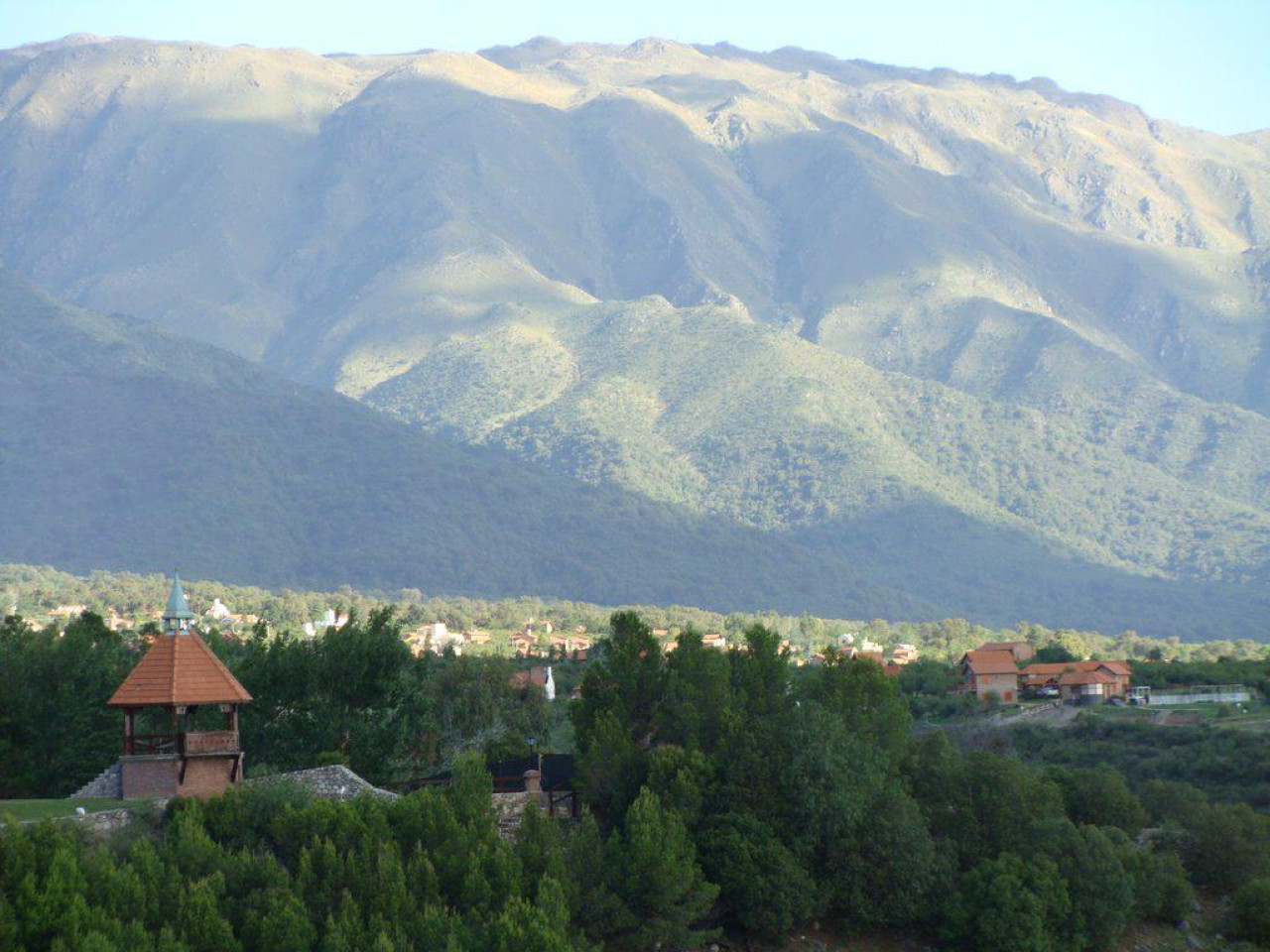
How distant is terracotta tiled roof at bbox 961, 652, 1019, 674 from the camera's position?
94.8 meters

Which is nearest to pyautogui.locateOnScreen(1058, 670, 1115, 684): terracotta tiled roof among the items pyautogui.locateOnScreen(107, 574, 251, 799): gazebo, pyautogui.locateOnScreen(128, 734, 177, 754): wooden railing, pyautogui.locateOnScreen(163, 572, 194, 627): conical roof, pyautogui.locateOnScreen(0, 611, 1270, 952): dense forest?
pyautogui.locateOnScreen(0, 611, 1270, 952): dense forest

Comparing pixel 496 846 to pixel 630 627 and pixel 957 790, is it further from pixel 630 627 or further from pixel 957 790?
pixel 957 790

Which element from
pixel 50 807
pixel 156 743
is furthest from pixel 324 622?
pixel 50 807

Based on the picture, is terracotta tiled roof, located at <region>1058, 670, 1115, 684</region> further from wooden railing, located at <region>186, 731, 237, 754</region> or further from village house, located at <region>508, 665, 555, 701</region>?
wooden railing, located at <region>186, 731, 237, 754</region>

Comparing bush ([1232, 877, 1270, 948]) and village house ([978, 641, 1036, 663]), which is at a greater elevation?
village house ([978, 641, 1036, 663])

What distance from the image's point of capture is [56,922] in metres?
34.4

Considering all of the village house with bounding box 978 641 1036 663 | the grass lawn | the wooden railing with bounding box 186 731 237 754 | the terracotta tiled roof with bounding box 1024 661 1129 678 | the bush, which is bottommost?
the bush

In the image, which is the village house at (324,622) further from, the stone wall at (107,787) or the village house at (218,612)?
the stone wall at (107,787)

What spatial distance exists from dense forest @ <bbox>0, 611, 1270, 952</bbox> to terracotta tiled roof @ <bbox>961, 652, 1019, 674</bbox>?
32.4m

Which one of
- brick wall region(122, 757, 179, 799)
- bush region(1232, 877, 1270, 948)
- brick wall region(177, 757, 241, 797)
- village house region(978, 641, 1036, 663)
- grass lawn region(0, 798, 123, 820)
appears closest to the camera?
grass lawn region(0, 798, 123, 820)

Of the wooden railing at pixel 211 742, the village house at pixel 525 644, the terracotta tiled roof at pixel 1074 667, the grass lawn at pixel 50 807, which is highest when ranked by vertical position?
the village house at pixel 525 644

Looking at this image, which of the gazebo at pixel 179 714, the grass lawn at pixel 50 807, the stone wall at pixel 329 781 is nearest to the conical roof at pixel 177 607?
the gazebo at pixel 179 714

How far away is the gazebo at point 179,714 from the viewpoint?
40906mm

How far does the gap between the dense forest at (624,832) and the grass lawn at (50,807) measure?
1.47 meters
